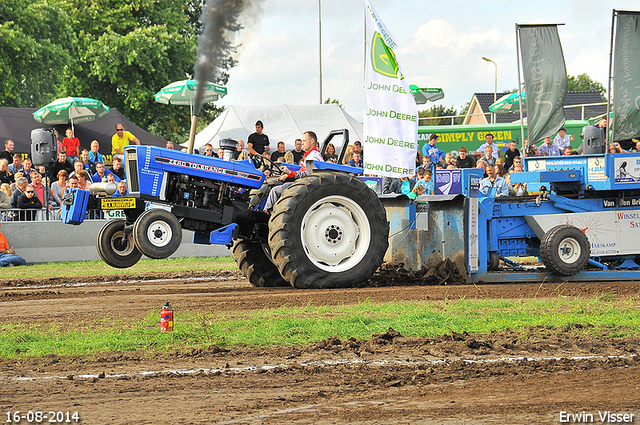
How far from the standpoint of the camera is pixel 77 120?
20562 millimetres

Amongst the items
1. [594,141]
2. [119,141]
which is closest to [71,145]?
[119,141]

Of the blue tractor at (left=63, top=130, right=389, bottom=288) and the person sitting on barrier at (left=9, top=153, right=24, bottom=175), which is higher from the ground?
the person sitting on barrier at (left=9, top=153, right=24, bottom=175)

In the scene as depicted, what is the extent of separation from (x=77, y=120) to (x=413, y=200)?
1312 cm

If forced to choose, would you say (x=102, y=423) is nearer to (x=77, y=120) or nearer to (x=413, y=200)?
(x=413, y=200)

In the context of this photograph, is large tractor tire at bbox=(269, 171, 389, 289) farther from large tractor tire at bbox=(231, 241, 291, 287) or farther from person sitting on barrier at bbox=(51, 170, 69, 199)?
person sitting on barrier at bbox=(51, 170, 69, 199)

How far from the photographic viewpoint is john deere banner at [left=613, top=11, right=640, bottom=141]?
11664 mm

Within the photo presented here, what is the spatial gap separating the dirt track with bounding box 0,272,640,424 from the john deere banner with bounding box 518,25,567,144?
30.5ft

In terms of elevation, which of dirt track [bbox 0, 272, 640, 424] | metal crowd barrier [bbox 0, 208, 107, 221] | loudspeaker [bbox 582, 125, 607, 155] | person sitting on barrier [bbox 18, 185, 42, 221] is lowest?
dirt track [bbox 0, 272, 640, 424]

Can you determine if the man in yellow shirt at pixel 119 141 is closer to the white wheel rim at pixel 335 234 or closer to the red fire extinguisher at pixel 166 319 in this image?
the white wheel rim at pixel 335 234

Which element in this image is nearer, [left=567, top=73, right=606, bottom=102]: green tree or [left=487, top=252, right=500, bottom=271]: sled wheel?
[left=487, top=252, right=500, bottom=271]: sled wheel

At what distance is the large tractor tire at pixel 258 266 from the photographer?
1017 centimetres

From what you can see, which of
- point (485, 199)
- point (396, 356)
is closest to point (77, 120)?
point (485, 199)

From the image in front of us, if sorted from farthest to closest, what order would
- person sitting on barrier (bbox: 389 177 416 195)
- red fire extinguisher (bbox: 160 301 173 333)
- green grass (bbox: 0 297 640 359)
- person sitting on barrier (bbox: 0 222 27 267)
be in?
person sitting on barrier (bbox: 0 222 27 267), person sitting on barrier (bbox: 389 177 416 195), red fire extinguisher (bbox: 160 301 173 333), green grass (bbox: 0 297 640 359)

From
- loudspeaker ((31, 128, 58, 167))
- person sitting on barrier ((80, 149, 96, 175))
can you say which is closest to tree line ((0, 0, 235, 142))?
person sitting on barrier ((80, 149, 96, 175))
